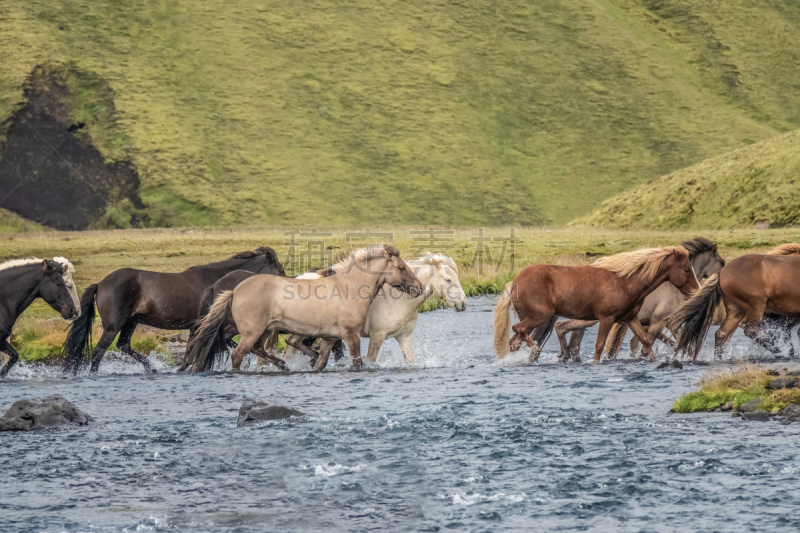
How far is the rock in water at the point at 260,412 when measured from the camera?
12.6 meters

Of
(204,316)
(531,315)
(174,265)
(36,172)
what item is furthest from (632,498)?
(36,172)

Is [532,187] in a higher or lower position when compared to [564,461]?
lower

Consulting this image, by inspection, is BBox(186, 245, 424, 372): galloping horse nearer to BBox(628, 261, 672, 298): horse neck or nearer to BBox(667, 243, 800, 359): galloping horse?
BBox(628, 261, 672, 298): horse neck

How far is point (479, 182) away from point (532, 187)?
20.1 ft

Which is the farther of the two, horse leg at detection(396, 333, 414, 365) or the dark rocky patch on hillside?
the dark rocky patch on hillside

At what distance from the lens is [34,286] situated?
17438 mm

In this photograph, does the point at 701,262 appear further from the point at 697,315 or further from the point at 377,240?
the point at 377,240

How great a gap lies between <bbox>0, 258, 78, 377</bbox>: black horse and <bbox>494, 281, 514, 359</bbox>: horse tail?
787cm

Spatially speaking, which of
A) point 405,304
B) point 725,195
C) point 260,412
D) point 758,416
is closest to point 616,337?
point 405,304

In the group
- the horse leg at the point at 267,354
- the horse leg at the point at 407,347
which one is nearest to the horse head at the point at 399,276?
the horse leg at the point at 407,347

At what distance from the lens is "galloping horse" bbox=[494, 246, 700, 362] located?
17312mm

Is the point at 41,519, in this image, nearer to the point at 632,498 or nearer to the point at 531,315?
the point at 632,498

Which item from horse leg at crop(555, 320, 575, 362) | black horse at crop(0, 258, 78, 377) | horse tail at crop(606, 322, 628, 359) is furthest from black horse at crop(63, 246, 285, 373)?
horse tail at crop(606, 322, 628, 359)

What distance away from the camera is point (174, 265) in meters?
40.5
